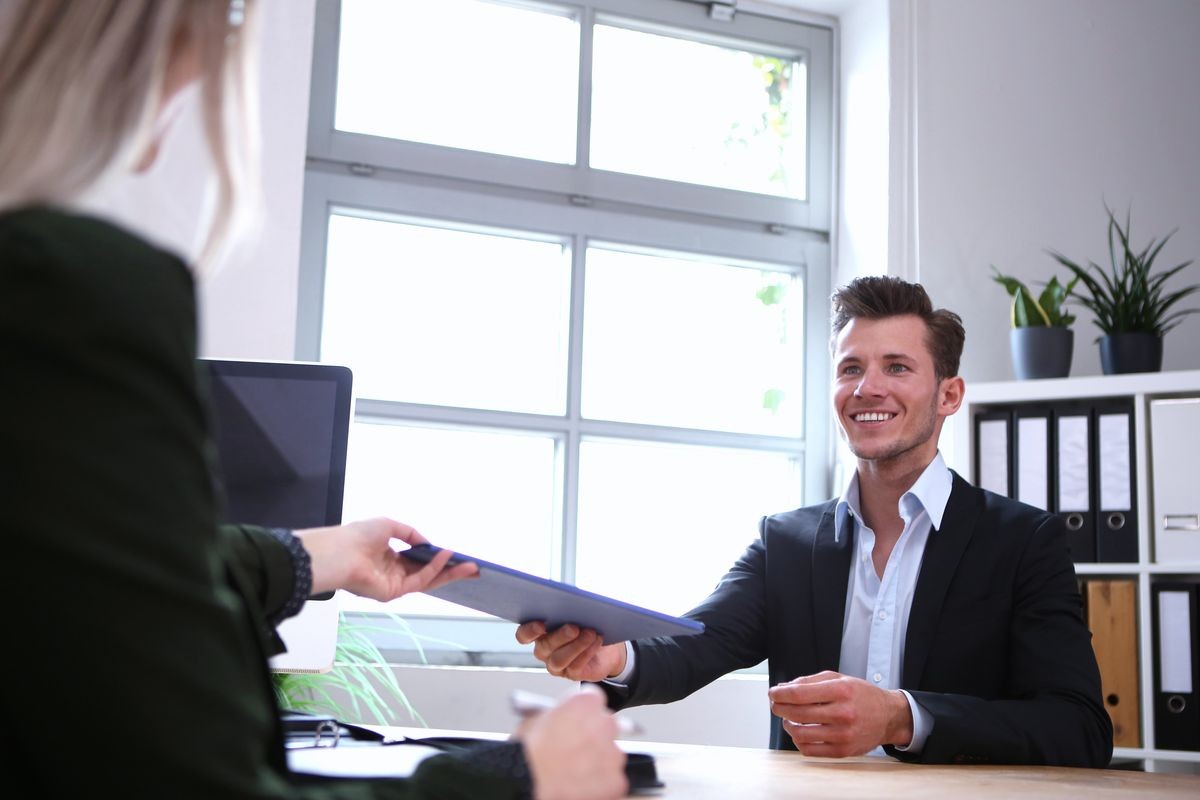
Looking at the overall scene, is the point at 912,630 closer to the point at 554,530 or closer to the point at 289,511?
the point at 289,511

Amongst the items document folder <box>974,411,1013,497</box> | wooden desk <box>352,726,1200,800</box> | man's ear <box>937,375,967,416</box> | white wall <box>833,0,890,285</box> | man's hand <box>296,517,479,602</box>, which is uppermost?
white wall <box>833,0,890,285</box>

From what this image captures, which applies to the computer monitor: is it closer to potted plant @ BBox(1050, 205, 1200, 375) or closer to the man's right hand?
the man's right hand

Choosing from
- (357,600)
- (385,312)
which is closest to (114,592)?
(357,600)

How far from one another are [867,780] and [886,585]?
80 centimetres

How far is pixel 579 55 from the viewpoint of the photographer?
3.17 meters

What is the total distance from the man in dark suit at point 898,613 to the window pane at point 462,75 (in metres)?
1.09

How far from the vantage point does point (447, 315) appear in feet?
9.85

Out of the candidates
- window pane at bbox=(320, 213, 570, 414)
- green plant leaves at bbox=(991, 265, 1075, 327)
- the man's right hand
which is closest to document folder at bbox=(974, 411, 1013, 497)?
green plant leaves at bbox=(991, 265, 1075, 327)

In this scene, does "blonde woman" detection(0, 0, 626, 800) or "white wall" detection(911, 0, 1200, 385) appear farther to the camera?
"white wall" detection(911, 0, 1200, 385)

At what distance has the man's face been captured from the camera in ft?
7.36

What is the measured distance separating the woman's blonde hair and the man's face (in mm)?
1755

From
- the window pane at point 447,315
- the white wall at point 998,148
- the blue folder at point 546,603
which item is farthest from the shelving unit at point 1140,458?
the blue folder at point 546,603

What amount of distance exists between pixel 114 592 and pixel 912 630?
1.67 m

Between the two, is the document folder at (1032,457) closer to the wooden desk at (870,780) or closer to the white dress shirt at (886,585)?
the white dress shirt at (886,585)
